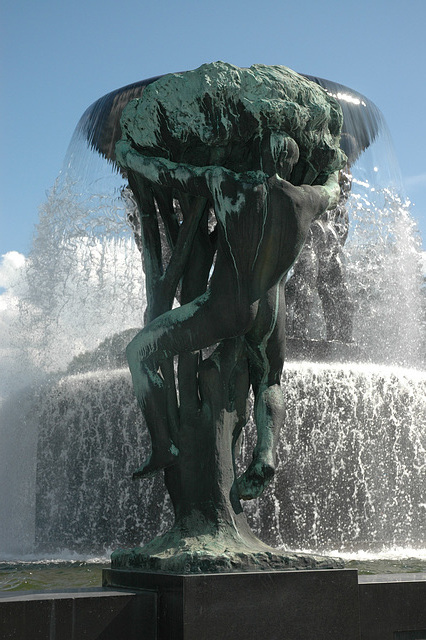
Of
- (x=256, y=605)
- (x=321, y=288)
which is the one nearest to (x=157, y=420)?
(x=256, y=605)

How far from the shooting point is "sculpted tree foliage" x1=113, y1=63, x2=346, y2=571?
4.43m

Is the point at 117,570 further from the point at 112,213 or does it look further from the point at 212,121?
the point at 112,213

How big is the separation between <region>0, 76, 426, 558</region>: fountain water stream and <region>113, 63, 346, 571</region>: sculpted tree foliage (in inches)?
201

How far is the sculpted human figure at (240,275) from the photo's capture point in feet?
14.5

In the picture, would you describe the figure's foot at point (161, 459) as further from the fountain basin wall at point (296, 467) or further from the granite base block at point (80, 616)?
the fountain basin wall at point (296, 467)

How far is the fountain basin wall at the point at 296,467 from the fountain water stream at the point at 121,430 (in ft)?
0.05

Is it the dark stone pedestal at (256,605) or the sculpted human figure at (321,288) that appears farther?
the sculpted human figure at (321,288)

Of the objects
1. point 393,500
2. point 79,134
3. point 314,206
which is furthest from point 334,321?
point 314,206

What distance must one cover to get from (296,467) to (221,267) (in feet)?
19.0

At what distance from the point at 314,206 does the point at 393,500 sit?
6761 mm

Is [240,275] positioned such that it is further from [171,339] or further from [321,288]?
[321,288]

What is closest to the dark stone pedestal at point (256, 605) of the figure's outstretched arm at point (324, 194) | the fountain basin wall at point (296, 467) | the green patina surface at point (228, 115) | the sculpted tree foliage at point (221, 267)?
the sculpted tree foliage at point (221, 267)

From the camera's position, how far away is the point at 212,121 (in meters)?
4.59

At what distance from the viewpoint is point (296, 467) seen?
9883 millimetres
